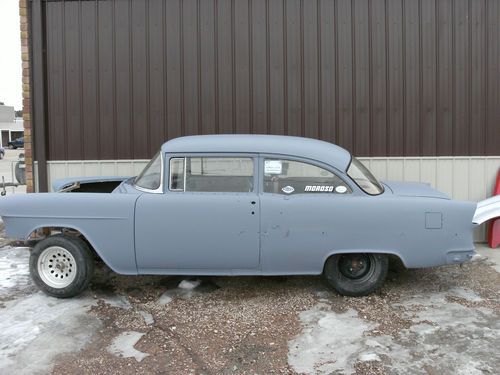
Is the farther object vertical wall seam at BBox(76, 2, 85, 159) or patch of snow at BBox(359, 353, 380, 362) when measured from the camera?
vertical wall seam at BBox(76, 2, 85, 159)

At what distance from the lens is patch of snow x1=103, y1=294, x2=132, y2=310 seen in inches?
193

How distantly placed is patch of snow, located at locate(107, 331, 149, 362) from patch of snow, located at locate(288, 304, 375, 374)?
115 centimetres

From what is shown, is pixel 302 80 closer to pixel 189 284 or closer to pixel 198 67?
pixel 198 67

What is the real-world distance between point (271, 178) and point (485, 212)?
328 centimetres

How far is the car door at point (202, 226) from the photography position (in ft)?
15.6

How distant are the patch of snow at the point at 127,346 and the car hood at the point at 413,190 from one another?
9.13 ft

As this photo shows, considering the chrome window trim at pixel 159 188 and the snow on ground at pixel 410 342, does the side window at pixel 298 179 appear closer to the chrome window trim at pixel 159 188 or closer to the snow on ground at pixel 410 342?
the chrome window trim at pixel 159 188

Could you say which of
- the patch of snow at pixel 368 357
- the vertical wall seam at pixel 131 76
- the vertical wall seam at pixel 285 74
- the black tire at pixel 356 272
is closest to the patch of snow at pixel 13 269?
the vertical wall seam at pixel 131 76

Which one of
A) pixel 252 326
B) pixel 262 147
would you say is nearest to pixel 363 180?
pixel 262 147

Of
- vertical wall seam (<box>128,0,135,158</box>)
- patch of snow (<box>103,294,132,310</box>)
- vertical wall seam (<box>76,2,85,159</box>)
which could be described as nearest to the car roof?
patch of snow (<box>103,294,132,310</box>)

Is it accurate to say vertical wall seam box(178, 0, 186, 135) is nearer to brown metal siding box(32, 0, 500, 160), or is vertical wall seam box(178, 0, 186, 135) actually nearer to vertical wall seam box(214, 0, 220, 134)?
brown metal siding box(32, 0, 500, 160)

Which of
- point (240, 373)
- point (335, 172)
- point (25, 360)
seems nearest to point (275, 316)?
point (240, 373)

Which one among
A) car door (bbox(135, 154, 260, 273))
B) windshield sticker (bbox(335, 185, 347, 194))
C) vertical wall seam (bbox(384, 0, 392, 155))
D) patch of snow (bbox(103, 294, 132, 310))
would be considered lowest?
patch of snow (bbox(103, 294, 132, 310))

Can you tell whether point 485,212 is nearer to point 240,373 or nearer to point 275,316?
point 275,316
